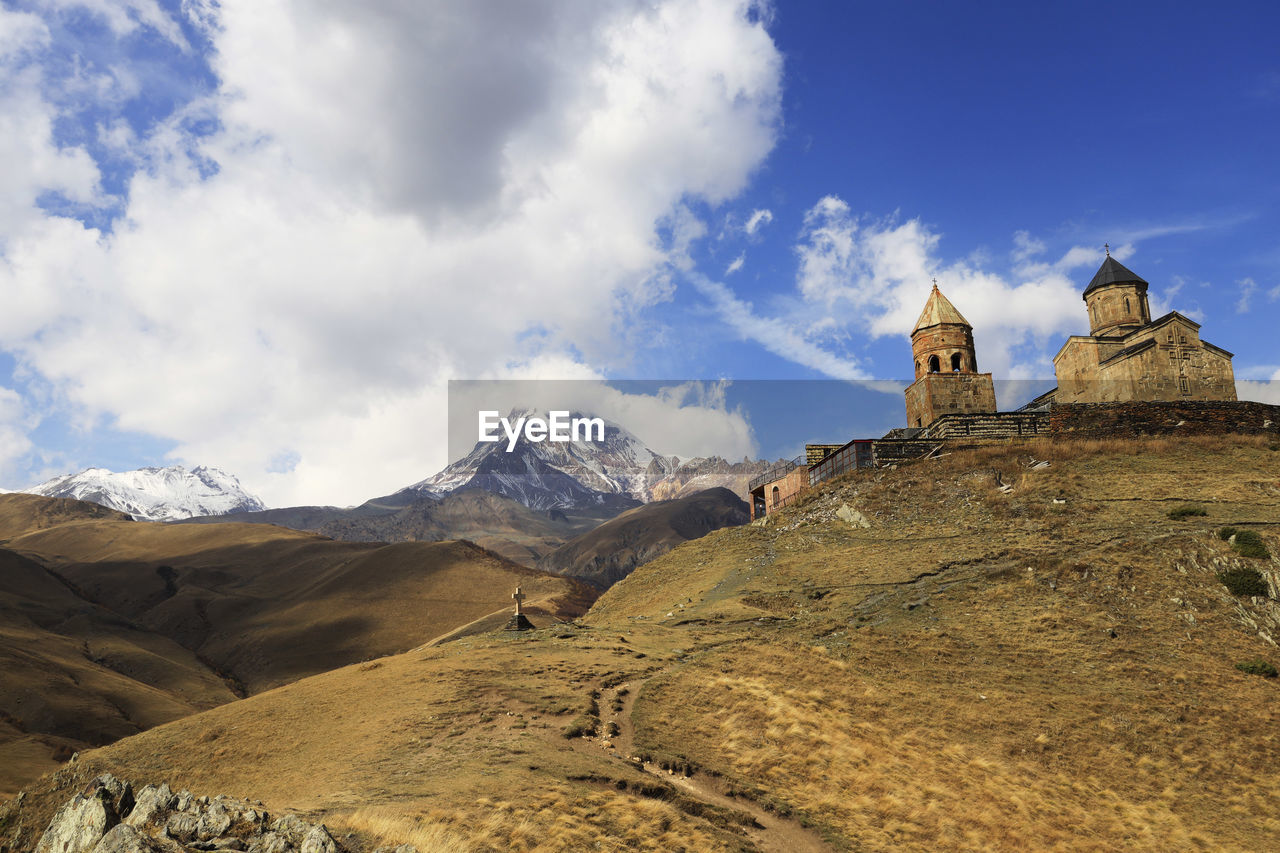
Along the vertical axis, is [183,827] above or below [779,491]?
below

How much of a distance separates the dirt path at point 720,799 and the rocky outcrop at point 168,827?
7.76 metres

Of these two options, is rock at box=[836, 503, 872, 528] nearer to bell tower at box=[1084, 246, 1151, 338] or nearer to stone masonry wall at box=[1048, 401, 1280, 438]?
stone masonry wall at box=[1048, 401, 1280, 438]

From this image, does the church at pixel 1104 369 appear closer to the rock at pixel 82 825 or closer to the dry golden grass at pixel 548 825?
the dry golden grass at pixel 548 825

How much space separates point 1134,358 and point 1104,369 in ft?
8.80

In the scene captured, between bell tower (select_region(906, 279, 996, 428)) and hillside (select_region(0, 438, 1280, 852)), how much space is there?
47.6 ft

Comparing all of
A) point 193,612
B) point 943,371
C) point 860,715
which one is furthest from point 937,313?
point 193,612

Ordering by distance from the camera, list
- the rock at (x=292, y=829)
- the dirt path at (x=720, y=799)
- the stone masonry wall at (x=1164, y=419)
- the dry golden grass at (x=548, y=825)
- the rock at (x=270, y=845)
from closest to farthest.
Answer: the rock at (x=270, y=845), the rock at (x=292, y=829), the dry golden grass at (x=548, y=825), the dirt path at (x=720, y=799), the stone masonry wall at (x=1164, y=419)

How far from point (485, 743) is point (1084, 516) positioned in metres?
27.9

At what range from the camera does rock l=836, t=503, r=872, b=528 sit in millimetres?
37253

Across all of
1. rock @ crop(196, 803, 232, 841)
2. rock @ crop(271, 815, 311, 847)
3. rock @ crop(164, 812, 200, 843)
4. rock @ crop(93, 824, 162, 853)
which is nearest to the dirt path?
rock @ crop(271, 815, 311, 847)

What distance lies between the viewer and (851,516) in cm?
3806

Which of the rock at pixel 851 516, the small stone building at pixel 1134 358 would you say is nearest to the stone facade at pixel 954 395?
the small stone building at pixel 1134 358

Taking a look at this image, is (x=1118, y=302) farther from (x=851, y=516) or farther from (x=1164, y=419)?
(x=851, y=516)

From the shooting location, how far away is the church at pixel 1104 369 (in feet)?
161
